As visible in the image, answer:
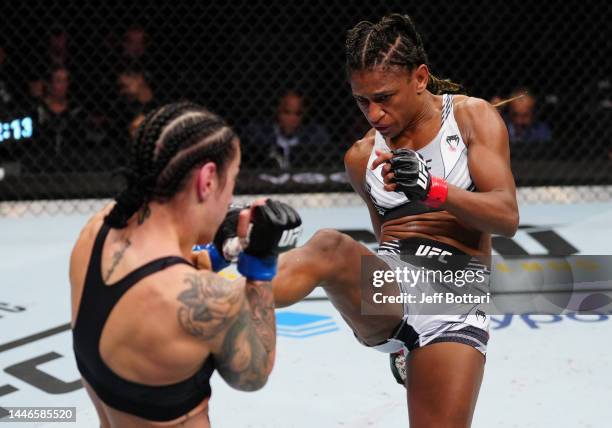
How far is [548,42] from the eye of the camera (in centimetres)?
599

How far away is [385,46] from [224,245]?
754mm

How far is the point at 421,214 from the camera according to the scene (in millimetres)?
2510

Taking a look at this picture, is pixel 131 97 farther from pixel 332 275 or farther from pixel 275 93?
pixel 332 275

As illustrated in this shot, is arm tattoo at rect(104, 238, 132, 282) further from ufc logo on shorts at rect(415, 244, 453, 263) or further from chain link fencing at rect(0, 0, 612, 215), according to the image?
chain link fencing at rect(0, 0, 612, 215)

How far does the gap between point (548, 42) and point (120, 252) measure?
5.06 meters

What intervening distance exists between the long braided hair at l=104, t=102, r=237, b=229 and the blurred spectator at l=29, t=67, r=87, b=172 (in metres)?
4.13

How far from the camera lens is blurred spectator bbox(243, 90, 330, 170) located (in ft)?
18.5

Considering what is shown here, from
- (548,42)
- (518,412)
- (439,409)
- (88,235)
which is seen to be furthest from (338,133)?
(88,235)

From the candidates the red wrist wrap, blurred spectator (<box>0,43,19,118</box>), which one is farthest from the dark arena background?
the red wrist wrap

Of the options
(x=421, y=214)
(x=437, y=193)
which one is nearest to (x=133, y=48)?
(x=421, y=214)

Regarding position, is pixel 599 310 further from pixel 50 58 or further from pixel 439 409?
pixel 50 58

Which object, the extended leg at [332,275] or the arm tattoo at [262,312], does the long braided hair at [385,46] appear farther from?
Answer: the arm tattoo at [262,312]

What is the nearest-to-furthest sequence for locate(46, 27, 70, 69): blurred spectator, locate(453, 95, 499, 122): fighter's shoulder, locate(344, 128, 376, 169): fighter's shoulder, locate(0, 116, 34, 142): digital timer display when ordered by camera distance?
locate(453, 95, 499, 122): fighter's shoulder → locate(344, 128, 376, 169): fighter's shoulder → locate(0, 116, 34, 142): digital timer display → locate(46, 27, 70, 69): blurred spectator

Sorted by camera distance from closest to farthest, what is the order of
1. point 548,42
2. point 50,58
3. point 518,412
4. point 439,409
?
point 439,409 → point 518,412 → point 50,58 → point 548,42
